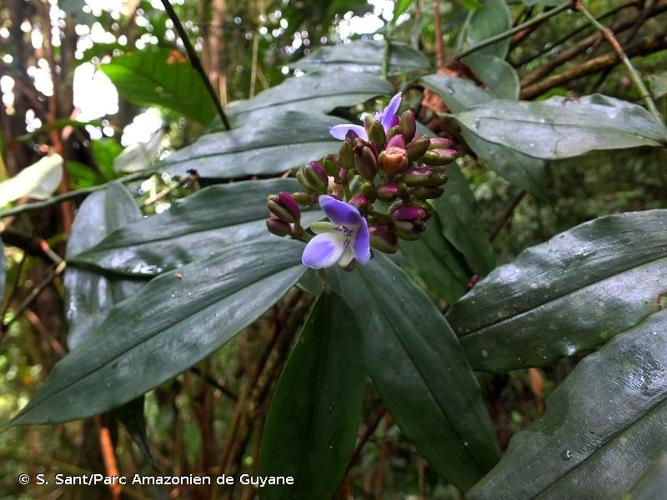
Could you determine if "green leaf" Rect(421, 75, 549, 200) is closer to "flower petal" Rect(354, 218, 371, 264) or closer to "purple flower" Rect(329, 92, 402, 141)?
"purple flower" Rect(329, 92, 402, 141)

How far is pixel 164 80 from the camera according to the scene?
2.98 ft

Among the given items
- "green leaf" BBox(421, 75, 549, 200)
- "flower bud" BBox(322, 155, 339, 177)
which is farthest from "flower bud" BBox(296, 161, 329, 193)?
"green leaf" BBox(421, 75, 549, 200)

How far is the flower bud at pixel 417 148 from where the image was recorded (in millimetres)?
435

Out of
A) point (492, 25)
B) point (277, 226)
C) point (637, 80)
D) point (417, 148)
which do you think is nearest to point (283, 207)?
point (277, 226)

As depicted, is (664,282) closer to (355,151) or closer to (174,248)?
(355,151)

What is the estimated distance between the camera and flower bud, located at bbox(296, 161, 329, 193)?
1.47 ft

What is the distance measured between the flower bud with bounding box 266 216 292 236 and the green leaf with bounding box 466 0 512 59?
1.71 feet

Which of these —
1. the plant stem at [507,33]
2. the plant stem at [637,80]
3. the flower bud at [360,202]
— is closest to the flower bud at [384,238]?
the flower bud at [360,202]

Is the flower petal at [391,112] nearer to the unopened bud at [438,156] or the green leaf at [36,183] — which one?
the unopened bud at [438,156]

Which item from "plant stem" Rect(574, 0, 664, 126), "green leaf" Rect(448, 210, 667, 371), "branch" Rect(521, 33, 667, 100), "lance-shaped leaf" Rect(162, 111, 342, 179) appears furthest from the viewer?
"branch" Rect(521, 33, 667, 100)

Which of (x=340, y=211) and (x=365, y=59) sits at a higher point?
(x=365, y=59)

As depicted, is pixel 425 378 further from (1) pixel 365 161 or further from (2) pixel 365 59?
(2) pixel 365 59

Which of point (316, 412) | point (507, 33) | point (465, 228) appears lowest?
point (316, 412)

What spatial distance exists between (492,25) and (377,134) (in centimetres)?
45
